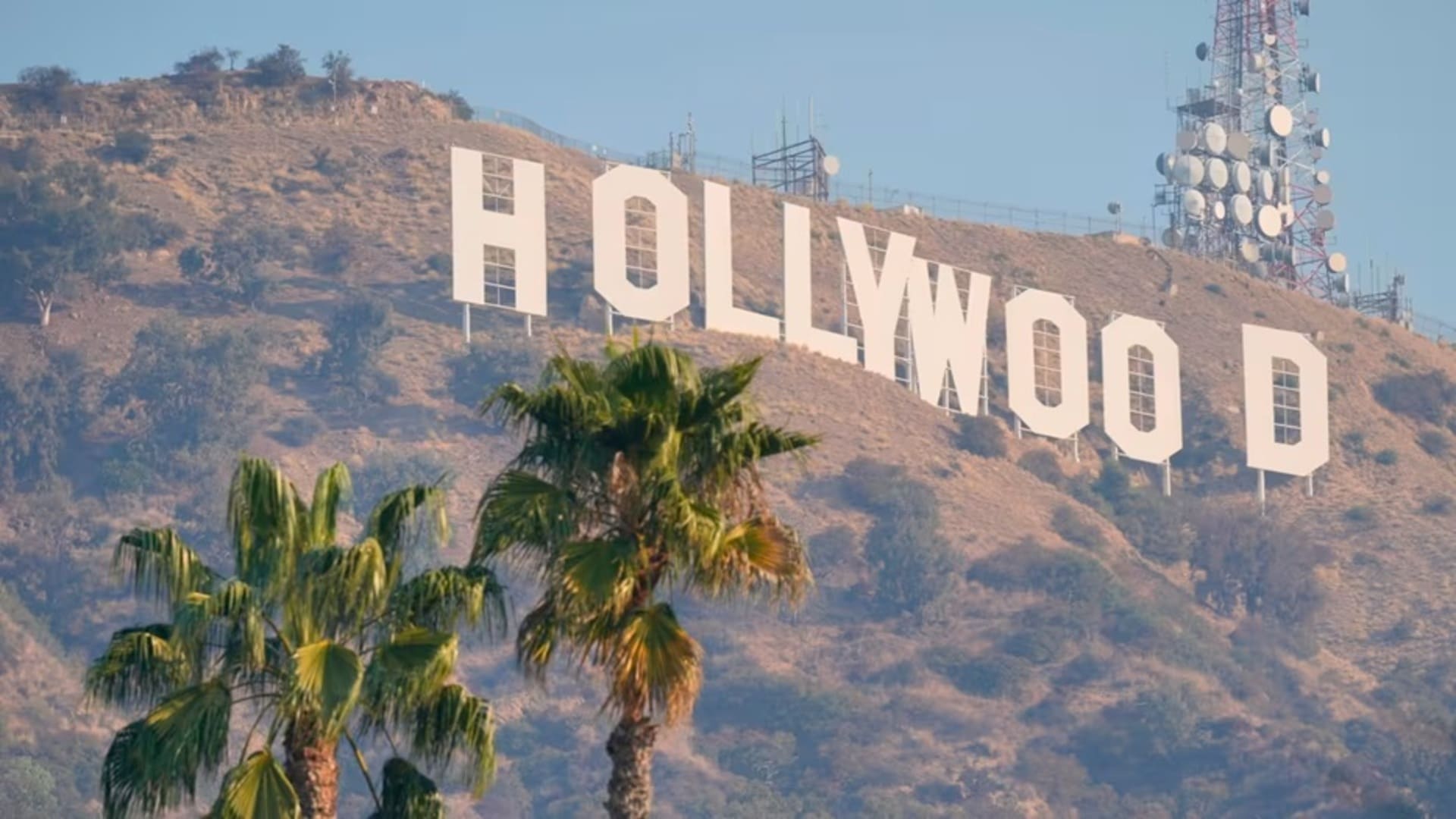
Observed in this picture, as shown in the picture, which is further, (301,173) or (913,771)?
(301,173)

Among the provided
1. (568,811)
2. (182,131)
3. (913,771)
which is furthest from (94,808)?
(182,131)

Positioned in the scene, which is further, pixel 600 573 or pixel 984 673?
pixel 984 673

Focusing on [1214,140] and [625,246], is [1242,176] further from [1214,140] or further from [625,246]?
[625,246]

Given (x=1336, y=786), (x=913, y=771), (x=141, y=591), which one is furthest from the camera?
(x=913, y=771)

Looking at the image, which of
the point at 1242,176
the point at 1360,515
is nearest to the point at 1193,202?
the point at 1242,176

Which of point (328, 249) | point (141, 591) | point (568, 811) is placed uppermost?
point (328, 249)

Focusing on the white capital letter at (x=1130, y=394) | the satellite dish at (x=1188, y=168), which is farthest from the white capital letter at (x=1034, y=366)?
the satellite dish at (x=1188, y=168)

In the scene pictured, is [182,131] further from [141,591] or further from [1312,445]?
[141,591]
